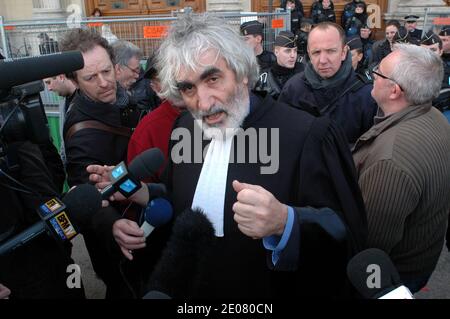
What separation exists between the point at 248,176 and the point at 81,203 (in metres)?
0.59

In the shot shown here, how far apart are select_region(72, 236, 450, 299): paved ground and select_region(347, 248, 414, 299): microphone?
89.8 inches

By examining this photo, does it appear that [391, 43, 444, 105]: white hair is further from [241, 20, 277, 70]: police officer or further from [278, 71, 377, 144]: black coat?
[241, 20, 277, 70]: police officer

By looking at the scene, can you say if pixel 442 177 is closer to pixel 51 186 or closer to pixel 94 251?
pixel 51 186

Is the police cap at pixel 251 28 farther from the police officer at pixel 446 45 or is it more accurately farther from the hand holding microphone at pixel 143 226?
the hand holding microphone at pixel 143 226

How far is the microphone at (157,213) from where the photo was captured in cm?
146

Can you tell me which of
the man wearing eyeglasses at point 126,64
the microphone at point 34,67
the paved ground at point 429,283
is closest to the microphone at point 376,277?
the microphone at point 34,67

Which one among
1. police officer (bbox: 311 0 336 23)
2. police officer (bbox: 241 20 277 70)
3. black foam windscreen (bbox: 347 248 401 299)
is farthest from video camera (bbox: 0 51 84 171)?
police officer (bbox: 311 0 336 23)

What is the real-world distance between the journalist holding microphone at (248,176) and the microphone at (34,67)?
0.40 meters

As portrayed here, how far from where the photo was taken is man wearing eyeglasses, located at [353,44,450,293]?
174 centimetres

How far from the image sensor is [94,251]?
2379 millimetres

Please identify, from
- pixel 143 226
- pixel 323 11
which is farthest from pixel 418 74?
pixel 323 11

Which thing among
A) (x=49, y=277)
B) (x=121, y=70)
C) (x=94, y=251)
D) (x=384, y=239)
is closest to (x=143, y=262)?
(x=49, y=277)

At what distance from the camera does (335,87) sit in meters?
3.10
